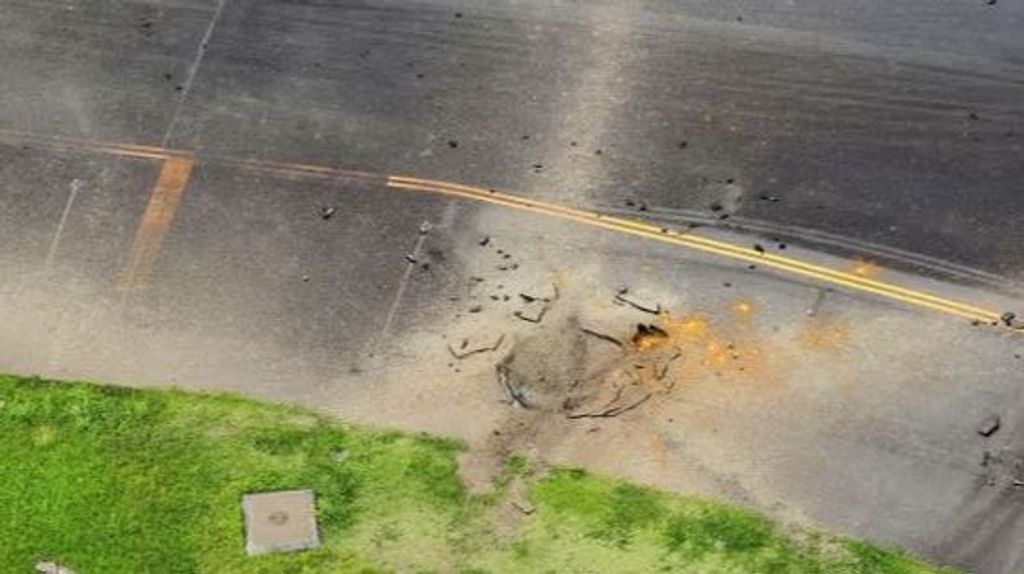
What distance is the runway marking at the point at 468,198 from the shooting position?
1518 cm

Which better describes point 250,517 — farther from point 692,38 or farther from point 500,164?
point 692,38

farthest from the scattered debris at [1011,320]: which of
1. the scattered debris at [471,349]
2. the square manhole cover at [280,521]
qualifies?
the square manhole cover at [280,521]

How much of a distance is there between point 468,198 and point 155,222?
3.25m

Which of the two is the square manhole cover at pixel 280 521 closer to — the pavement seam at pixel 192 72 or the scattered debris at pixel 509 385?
the scattered debris at pixel 509 385

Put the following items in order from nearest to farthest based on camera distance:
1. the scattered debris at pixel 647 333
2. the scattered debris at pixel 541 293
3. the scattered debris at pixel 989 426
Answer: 1. the scattered debris at pixel 989 426
2. the scattered debris at pixel 647 333
3. the scattered debris at pixel 541 293

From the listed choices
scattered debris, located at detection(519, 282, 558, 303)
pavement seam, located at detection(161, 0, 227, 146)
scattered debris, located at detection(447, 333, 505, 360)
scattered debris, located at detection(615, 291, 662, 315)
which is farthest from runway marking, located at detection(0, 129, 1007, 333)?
scattered debris, located at detection(447, 333, 505, 360)

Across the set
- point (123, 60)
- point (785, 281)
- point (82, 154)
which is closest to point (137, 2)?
point (123, 60)

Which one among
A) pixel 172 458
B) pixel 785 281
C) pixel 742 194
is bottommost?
pixel 172 458

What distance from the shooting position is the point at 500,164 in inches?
640

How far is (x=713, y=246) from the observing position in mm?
15539

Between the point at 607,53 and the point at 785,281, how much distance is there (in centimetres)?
363

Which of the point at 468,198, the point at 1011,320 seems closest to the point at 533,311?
the point at 468,198

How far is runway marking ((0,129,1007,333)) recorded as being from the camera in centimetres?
1518

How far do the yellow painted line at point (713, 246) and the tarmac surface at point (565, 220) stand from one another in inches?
1.2
